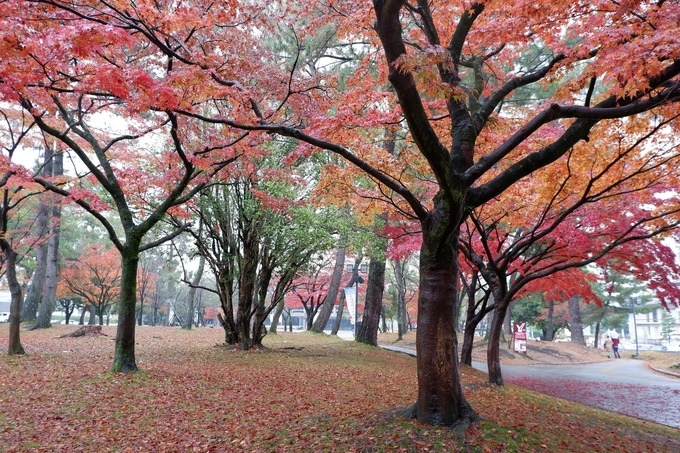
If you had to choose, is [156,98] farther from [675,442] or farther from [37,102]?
[675,442]

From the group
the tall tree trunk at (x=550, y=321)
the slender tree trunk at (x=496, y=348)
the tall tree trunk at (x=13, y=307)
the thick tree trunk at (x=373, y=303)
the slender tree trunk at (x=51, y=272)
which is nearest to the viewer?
the slender tree trunk at (x=496, y=348)

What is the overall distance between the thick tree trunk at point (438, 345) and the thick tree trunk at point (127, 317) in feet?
16.8

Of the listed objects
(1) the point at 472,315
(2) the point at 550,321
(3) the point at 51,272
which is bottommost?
(2) the point at 550,321

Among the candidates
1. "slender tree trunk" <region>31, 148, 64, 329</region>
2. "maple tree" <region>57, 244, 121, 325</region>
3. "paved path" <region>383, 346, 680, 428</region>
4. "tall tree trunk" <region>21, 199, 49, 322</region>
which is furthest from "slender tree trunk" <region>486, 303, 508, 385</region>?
"maple tree" <region>57, 244, 121, 325</region>

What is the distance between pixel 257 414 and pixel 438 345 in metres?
2.53

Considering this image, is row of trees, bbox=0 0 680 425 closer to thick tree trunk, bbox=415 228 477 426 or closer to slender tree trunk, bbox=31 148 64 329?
thick tree trunk, bbox=415 228 477 426

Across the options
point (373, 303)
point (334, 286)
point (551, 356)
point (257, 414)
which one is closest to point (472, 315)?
point (373, 303)

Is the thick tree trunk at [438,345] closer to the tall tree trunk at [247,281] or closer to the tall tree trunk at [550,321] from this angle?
the tall tree trunk at [247,281]

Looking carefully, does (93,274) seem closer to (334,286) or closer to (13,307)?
(334,286)

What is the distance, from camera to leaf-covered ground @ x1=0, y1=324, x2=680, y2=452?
4.16m

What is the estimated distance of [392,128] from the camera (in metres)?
7.04

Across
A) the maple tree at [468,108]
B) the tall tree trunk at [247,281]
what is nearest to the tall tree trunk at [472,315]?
the maple tree at [468,108]

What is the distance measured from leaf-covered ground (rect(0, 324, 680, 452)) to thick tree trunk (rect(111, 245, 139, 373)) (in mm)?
307

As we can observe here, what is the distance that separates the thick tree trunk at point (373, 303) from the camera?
533 inches
